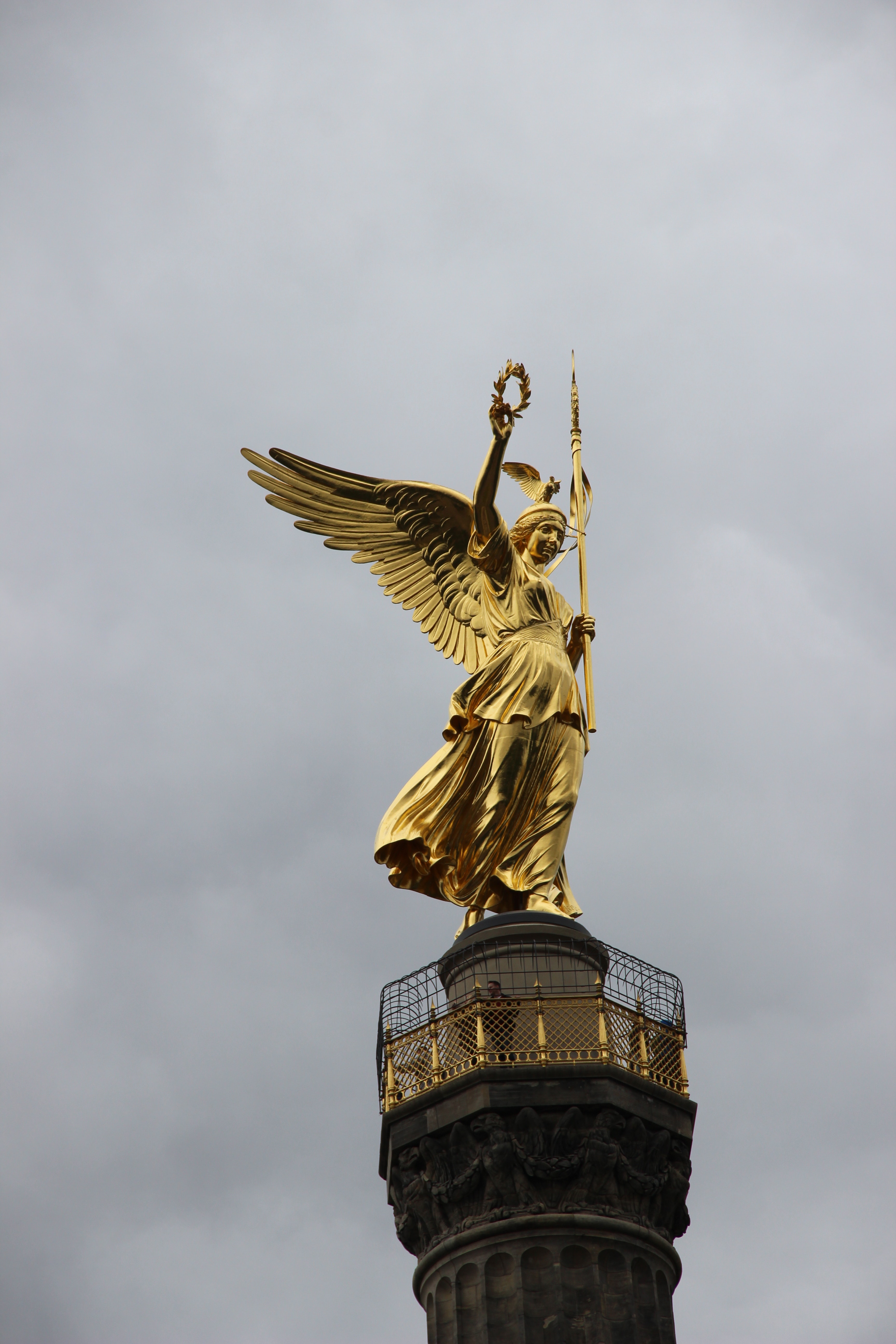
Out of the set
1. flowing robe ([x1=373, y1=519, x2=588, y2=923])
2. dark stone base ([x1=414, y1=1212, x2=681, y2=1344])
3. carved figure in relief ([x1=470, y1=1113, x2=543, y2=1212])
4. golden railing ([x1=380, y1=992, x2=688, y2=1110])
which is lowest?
dark stone base ([x1=414, y1=1212, x2=681, y2=1344])

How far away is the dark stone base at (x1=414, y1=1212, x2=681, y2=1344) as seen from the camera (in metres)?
24.5

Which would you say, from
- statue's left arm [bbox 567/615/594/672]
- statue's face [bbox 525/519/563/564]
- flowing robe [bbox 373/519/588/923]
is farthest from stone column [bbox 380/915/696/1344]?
statue's face [bbox 525/519/563/564]

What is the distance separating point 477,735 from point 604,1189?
280 inches

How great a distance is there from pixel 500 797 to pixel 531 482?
19.5 feet

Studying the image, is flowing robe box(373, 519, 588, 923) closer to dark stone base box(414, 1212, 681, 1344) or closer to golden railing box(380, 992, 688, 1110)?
golden railing box(380, 992, 688, 1110)

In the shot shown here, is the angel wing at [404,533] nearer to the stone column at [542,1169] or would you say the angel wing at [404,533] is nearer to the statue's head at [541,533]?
the statue's head at [541,533]

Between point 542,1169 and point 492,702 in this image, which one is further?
point 492,702

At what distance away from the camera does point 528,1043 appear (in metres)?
26.1

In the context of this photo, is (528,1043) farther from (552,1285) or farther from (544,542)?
(544,542)

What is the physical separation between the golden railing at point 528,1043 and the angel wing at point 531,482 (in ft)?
29.5

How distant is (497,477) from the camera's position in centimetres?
2984

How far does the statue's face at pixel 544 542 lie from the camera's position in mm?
31297

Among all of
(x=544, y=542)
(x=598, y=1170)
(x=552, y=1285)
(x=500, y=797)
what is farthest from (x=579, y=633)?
(x=552, y=1285)

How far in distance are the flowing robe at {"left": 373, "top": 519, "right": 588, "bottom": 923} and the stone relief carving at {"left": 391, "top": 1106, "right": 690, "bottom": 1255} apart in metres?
3.86
